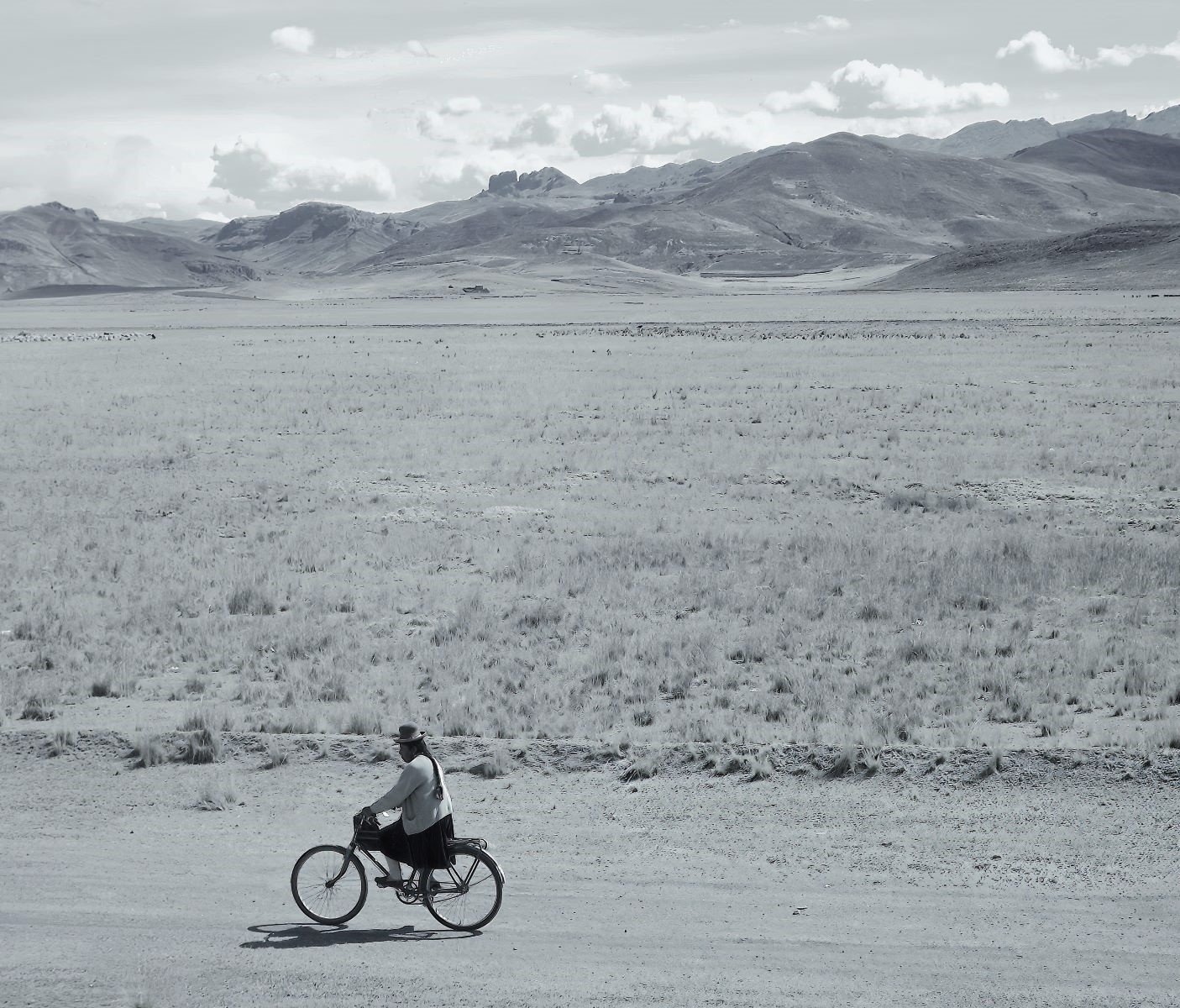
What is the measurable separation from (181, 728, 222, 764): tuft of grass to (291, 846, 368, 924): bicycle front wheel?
135 inches

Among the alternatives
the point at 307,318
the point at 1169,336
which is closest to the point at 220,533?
the point at 1169,336

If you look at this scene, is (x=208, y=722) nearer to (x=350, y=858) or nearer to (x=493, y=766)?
(x=493, y=766)

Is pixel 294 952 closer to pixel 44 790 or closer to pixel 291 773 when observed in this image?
pixel 291 773

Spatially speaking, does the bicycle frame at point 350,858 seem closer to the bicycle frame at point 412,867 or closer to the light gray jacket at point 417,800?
the bicycle frame at point 412,867

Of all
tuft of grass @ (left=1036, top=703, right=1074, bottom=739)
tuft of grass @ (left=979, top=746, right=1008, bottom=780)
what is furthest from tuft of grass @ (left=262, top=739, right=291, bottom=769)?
tuft of grass @ (left=1036, top=703, right=1074, bottom=739)

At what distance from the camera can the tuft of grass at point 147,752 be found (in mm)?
11656

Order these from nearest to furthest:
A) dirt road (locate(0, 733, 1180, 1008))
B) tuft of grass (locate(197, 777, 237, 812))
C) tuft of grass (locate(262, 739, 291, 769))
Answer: dirt road (locate(0, 733, 1180, 1008))
tuft of grass (locate(197, 777, 237, 812))
tuft of grass (locate(262, 739, 291, 769))

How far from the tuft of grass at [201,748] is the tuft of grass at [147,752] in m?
0.20

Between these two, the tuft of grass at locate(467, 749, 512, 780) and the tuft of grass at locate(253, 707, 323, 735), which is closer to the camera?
the tuft of grass at locate(467, 749, 512, 780)

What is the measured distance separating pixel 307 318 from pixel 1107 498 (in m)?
105

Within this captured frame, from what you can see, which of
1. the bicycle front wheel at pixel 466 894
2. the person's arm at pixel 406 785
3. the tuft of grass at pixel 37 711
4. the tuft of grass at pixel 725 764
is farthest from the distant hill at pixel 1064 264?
the person's arm at pixel 406 785

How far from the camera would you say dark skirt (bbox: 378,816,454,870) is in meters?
8.27

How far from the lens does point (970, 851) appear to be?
9.56m

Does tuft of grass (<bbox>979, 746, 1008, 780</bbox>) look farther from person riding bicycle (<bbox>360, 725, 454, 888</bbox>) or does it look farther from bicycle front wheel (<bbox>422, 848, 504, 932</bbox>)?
person riding bicycle (<bbox>360, 725, 454, 888</bbox>)
